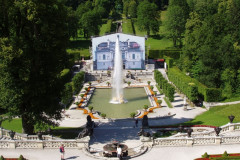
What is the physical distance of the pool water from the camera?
49.5 metres

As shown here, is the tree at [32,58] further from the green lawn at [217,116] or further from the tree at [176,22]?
the tree at [176,22]

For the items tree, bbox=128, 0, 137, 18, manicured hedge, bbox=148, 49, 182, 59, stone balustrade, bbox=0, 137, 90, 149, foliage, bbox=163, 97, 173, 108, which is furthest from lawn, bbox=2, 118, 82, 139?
tree, bbox=128, 0, 137, 18

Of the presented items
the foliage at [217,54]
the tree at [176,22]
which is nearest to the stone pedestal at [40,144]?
the foliage at [217,54]

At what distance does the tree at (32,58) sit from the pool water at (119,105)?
711 inches

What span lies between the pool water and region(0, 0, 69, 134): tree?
18.1 metres

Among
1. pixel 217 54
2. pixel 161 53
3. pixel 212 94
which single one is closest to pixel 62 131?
pixel 212 94

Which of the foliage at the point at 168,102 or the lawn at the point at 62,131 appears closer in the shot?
the lawn at the point at 62,131

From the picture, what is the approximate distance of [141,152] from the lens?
93.0ft

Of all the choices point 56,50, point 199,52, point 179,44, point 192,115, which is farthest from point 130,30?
point 56,50

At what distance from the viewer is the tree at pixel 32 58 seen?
27812 mm

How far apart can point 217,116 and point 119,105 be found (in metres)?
17.0

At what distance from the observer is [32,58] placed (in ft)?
96.4

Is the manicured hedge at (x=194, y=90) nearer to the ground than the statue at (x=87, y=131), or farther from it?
farther from it

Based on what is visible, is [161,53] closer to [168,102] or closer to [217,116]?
[168,102]
